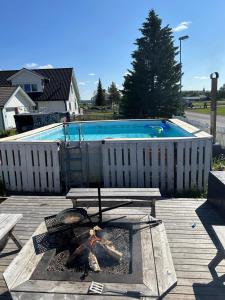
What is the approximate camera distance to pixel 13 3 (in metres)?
9.90

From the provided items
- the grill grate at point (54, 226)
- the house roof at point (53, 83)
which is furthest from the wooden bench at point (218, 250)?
the house roof at point (53, 83)

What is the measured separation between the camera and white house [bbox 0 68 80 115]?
25.8 metres

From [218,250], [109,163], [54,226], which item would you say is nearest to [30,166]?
[109,163]

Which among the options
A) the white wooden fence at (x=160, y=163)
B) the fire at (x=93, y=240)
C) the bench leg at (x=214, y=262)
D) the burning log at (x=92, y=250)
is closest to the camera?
the burning log at (x=92, y=250)

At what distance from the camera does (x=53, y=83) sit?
27.3 meters

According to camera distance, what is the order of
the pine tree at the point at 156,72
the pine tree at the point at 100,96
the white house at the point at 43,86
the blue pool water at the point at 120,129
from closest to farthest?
the blue pool water at the point at 120,129 → the pine tree at the point at 156,72 → the white house at the point at 43,86 → the pine tree at the point at 100,96

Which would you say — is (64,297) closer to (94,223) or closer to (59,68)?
(94,223)

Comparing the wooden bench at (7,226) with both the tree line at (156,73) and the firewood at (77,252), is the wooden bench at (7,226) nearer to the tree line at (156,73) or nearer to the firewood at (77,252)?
the firewood at (77,252)

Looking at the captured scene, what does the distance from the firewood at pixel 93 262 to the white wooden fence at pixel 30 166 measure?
3191 mm

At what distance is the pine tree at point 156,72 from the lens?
22.4 m

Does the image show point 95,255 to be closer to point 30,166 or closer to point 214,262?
point 214,262

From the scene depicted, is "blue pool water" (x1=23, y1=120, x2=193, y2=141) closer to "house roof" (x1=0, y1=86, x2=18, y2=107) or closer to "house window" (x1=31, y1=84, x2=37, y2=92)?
"house roof" (x1=0, y1=86, x2=18, y2=107)

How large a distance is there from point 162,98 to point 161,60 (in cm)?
331

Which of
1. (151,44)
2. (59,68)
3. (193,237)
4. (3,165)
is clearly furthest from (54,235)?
(59,68)
